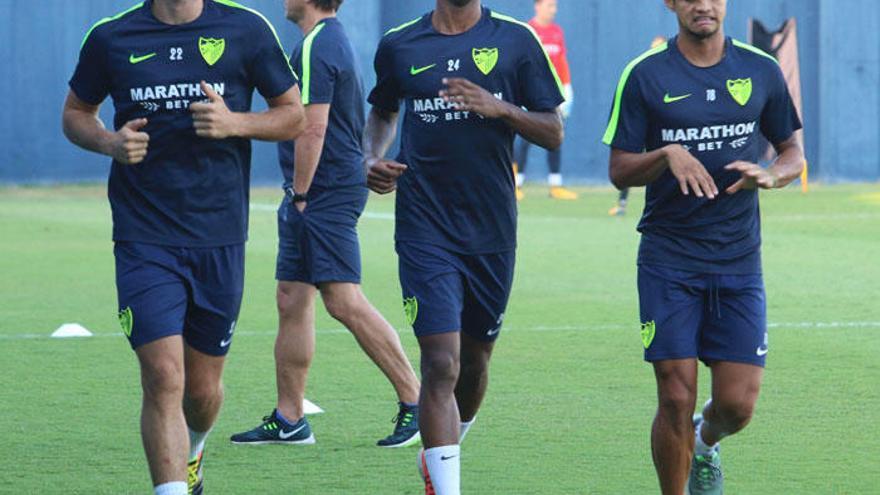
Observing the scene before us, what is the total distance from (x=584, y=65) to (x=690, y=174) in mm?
24603

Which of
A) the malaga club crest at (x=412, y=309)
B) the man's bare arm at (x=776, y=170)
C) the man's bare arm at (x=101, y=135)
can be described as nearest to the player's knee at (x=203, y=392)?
the malaga club crest at (x=412, y=309)

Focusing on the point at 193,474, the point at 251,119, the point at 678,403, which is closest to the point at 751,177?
the point at 678,403

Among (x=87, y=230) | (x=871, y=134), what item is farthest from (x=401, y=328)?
(x=871, y=134)

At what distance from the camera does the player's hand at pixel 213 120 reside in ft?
21.9

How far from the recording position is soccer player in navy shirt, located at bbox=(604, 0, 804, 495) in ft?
22.9

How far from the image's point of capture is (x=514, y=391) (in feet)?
34.1

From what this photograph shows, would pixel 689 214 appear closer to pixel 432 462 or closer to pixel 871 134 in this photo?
pixel 432 462

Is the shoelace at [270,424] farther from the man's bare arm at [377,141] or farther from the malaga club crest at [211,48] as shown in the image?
the malaga club crest at [211,48]

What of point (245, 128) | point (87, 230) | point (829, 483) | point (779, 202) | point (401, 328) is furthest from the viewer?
point (779, 202)

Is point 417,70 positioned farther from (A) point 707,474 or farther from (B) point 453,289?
(A) point 707,474

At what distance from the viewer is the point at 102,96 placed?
278 inches

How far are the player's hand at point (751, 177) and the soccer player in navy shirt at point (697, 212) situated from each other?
4cm

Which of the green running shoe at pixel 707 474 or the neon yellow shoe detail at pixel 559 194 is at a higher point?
the green running shoe at pixel 707 474

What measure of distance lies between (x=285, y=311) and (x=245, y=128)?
8.19ft
